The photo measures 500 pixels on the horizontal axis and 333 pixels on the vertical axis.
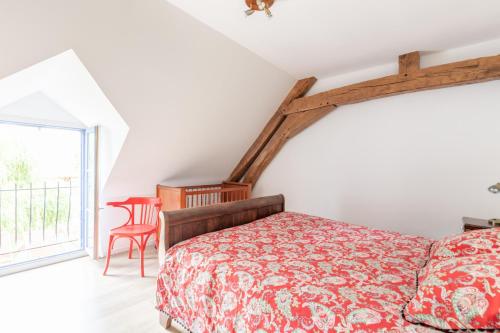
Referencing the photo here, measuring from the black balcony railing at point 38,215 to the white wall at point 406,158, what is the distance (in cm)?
345

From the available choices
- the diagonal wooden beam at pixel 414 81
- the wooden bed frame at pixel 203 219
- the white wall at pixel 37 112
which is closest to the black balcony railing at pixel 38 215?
the white wall at pixel 37 112

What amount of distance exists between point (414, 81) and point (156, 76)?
2.69 metres

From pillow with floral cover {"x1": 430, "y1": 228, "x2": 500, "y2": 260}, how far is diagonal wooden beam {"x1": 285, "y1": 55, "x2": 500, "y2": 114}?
176 centimetres

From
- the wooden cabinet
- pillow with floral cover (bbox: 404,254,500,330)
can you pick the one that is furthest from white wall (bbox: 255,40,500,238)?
pillow with floral cover (bbox: 404,254,500,330)

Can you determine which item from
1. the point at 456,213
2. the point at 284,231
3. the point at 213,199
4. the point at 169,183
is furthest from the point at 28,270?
the point at 456,213

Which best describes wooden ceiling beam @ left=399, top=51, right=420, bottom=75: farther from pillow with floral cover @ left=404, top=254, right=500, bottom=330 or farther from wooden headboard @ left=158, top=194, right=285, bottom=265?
pillow with floral cover @ left=404, top=254, right=500, bottom=330

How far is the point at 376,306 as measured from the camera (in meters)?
1.08

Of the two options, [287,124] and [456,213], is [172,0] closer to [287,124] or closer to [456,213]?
[287,124]

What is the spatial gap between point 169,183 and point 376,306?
10.8 feet

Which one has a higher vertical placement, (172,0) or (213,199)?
(172,0)

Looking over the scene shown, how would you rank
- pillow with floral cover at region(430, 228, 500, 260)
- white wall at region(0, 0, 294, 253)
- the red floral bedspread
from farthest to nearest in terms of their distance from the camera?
white wall at region(0, 0, 294, 253), pillow with floral cover at region(430, 228, 500, 260), the red floral bedspread

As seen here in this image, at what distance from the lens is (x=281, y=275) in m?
1.35

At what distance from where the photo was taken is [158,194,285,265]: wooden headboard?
1.84m

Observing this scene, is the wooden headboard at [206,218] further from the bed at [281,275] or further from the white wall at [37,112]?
the white wall at [37,112]
